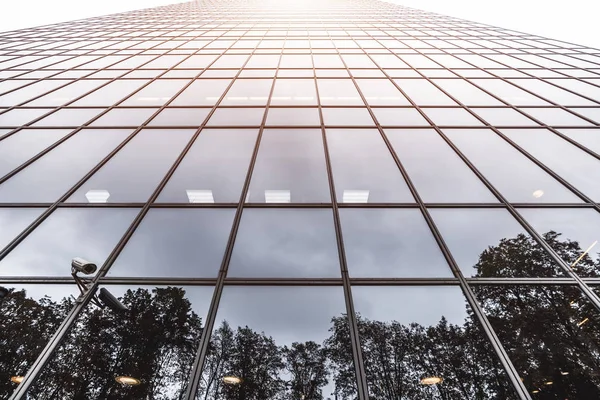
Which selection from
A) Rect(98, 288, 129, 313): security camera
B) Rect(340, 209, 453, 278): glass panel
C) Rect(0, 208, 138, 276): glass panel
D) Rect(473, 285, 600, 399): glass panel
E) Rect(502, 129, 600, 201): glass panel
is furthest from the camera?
Rect(502, 129, 600, 201): glass panel

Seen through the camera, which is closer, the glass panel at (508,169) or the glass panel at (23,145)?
the glass panel at (508,169)

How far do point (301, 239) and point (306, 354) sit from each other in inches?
86.3

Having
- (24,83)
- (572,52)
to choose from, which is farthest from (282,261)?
(572,52)

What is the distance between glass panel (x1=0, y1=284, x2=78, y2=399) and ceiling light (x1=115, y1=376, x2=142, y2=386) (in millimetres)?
1336

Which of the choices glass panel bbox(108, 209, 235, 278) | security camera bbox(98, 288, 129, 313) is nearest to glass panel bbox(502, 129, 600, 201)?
glass panel bbox(108, 209, 235, 278)

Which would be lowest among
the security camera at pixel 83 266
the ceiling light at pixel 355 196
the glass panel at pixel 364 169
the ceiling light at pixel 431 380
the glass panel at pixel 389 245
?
the ceiling light at pixel 431 380

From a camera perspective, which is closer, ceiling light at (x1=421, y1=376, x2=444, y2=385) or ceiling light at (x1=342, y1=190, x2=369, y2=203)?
ceiling light at (x1=421, y1=376, x2=444, y2=385)

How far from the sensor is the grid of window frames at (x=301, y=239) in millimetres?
4891

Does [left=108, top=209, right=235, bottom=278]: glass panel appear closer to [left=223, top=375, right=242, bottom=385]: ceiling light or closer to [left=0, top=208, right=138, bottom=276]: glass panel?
[left=0, top=208, right=138, bottom=276]: glass panel

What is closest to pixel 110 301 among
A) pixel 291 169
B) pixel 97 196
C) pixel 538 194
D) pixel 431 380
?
pixel 97 196

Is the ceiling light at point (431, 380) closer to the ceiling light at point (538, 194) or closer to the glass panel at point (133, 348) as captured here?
the glass panel at point (133, 348)

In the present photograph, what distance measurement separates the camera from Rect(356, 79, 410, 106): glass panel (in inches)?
470

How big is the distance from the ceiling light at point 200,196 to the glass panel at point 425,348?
12.6 feet

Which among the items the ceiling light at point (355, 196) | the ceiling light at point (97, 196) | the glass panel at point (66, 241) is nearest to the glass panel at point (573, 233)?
the ceiling light at point (355, 196)
